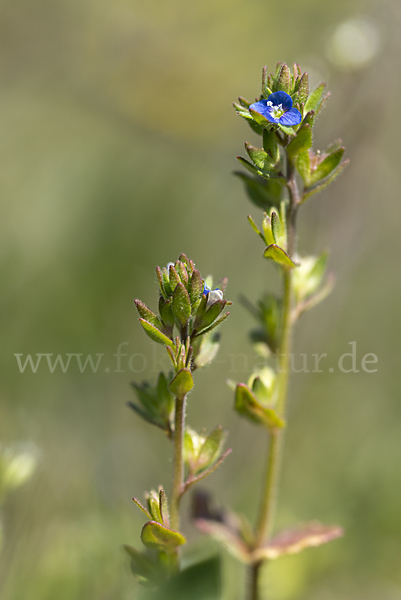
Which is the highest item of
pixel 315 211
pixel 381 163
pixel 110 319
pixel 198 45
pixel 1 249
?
pixel 198 45

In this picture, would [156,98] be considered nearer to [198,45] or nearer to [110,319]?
[198,45]

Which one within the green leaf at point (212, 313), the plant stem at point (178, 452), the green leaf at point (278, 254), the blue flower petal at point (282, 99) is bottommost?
the plant stem at point (178, 452)

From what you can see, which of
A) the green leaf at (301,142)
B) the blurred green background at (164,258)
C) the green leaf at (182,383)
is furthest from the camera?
the blurred green background at (164,258)

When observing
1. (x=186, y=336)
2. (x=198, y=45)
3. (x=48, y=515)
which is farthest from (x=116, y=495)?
(x=198, y=45)

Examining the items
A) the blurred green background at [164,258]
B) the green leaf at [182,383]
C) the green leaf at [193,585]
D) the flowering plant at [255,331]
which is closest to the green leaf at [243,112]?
the flowering plant at [255,331]

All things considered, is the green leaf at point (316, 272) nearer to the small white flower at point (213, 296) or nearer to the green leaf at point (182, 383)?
the small white flower at point (213, 296)

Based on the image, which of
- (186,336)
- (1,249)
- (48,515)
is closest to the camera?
(186,336)

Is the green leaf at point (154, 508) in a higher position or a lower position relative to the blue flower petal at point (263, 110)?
lower

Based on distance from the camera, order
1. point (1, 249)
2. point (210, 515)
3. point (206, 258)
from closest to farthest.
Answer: point (210, 515), point (1, 249), point (206, 258)
